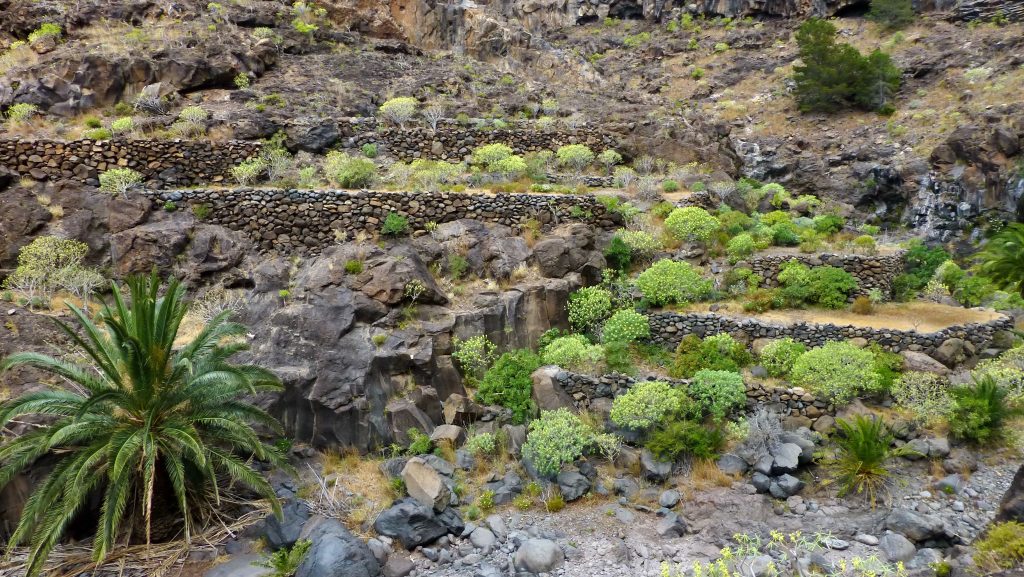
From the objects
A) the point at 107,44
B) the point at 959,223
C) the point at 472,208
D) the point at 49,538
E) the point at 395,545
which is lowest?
the point at 395,545

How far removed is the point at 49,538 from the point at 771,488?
44.2 feet

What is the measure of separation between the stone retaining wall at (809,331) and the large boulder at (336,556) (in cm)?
1014

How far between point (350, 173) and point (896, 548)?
60.2 ft

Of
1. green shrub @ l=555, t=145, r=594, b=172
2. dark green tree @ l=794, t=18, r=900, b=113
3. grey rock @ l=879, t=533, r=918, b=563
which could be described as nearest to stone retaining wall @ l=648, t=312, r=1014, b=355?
grey rock @ l=879, t=533, r=918, b=563

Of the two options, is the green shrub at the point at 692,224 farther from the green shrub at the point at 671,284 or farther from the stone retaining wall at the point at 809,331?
→ the stone retaining wall at the point at 809,331

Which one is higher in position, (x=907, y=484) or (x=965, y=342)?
(x=965, y=342)

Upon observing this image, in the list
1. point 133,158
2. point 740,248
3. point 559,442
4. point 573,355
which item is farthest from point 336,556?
point 133,158

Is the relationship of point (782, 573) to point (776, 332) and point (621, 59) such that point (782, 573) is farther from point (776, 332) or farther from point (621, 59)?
point (621, 59)

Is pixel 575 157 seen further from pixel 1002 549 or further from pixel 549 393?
pixel 1002 549

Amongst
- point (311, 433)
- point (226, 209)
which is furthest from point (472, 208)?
point (311, 433)

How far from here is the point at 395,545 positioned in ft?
34.6

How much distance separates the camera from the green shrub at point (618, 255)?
18422 millimetres

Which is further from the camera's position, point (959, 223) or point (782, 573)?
point (959, 223)

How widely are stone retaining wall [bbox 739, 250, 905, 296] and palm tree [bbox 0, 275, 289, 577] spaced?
52.0ft
